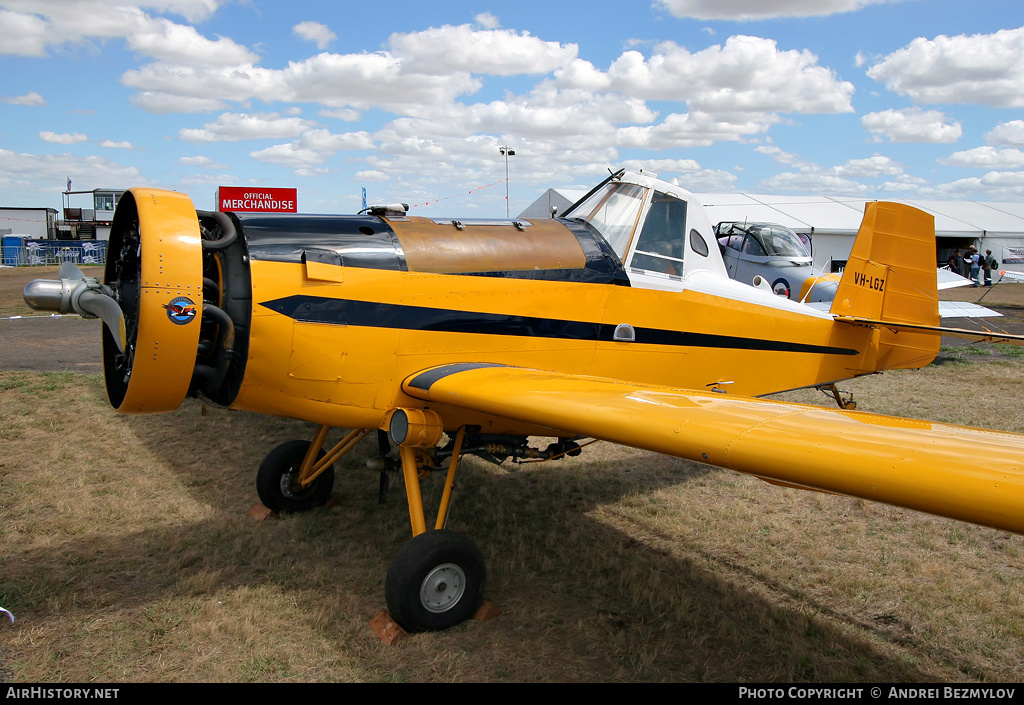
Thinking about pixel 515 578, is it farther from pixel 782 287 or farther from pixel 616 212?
pixel 782 287

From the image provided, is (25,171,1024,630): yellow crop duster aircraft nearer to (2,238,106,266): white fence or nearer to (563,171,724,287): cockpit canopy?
(563,171,724,287): cockpit canopy

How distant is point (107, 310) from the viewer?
3480 mm

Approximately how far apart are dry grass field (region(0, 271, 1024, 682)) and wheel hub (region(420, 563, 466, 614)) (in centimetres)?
15

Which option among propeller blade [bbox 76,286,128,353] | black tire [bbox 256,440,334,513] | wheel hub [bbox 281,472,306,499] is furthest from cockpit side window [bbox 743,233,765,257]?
propeller blade [bbox 76,286,128,353]

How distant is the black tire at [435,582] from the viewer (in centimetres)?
359

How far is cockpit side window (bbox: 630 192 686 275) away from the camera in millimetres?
4770

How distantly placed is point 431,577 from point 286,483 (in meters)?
2.00

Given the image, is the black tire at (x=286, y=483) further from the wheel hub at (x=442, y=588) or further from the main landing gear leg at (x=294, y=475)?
the wheel hub at (x=442, y=588)

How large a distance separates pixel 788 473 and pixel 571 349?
6.99ft

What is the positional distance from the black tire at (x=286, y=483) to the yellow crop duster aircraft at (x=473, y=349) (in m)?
0.02

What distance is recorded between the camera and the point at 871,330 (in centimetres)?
604

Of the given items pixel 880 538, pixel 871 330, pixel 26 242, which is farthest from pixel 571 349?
pixel 26 242

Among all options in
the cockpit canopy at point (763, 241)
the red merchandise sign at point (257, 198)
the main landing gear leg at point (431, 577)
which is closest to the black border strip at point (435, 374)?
the main landing gear leg at point (431, 577)
